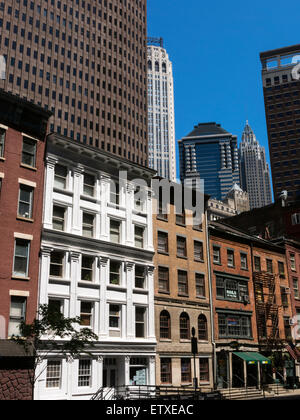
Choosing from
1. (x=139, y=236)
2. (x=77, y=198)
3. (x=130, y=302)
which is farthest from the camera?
(x=139, y=236)

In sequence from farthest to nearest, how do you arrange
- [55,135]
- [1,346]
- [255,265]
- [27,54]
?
[27,54]
[255,265]
[55,135]
[1,346]

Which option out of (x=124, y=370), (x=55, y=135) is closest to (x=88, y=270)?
(x=124, y=370)

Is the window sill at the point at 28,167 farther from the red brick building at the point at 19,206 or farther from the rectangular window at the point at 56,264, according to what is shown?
the rectangular window at the point at 56,264

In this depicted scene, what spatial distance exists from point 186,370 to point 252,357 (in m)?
7.70

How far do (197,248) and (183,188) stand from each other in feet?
18.7

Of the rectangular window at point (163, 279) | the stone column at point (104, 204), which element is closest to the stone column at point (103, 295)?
the stone column at point (104, 204)

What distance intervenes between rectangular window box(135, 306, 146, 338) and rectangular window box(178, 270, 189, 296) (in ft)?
15.7

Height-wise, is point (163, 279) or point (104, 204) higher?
point (104, 204)

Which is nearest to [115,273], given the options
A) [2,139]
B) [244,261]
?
[2,139]

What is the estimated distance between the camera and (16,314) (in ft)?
92.6

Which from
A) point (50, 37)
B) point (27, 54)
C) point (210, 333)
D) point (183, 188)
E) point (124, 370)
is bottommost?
point (124, 370)

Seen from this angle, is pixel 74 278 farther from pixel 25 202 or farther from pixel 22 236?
pixel 25 202

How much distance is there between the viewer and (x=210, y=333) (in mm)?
40656
